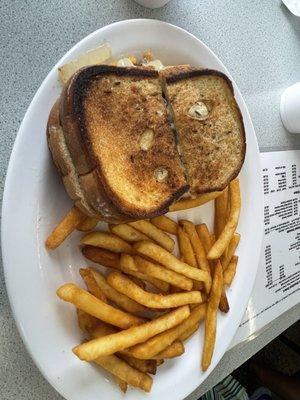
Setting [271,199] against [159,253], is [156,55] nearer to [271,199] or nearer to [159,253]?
[159,253]

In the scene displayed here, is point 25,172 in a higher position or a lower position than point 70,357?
higher

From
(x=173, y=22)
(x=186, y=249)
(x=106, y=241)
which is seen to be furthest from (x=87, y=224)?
(x=173, y=22)

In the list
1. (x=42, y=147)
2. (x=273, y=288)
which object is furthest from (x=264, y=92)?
(x=42, y=147)

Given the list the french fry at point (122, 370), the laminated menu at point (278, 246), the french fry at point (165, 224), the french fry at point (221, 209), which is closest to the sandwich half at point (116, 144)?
the french fry at point (165, 224)

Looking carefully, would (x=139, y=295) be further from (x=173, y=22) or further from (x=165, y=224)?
(x=173, y=22)

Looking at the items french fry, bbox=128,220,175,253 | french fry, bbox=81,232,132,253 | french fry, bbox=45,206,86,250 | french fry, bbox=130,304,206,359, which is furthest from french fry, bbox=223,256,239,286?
french fry, bbox=45,206,86,250

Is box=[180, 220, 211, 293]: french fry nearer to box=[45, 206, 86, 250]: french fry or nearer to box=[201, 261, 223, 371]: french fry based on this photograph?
box=[201, 261, 223, 371]: french fry
